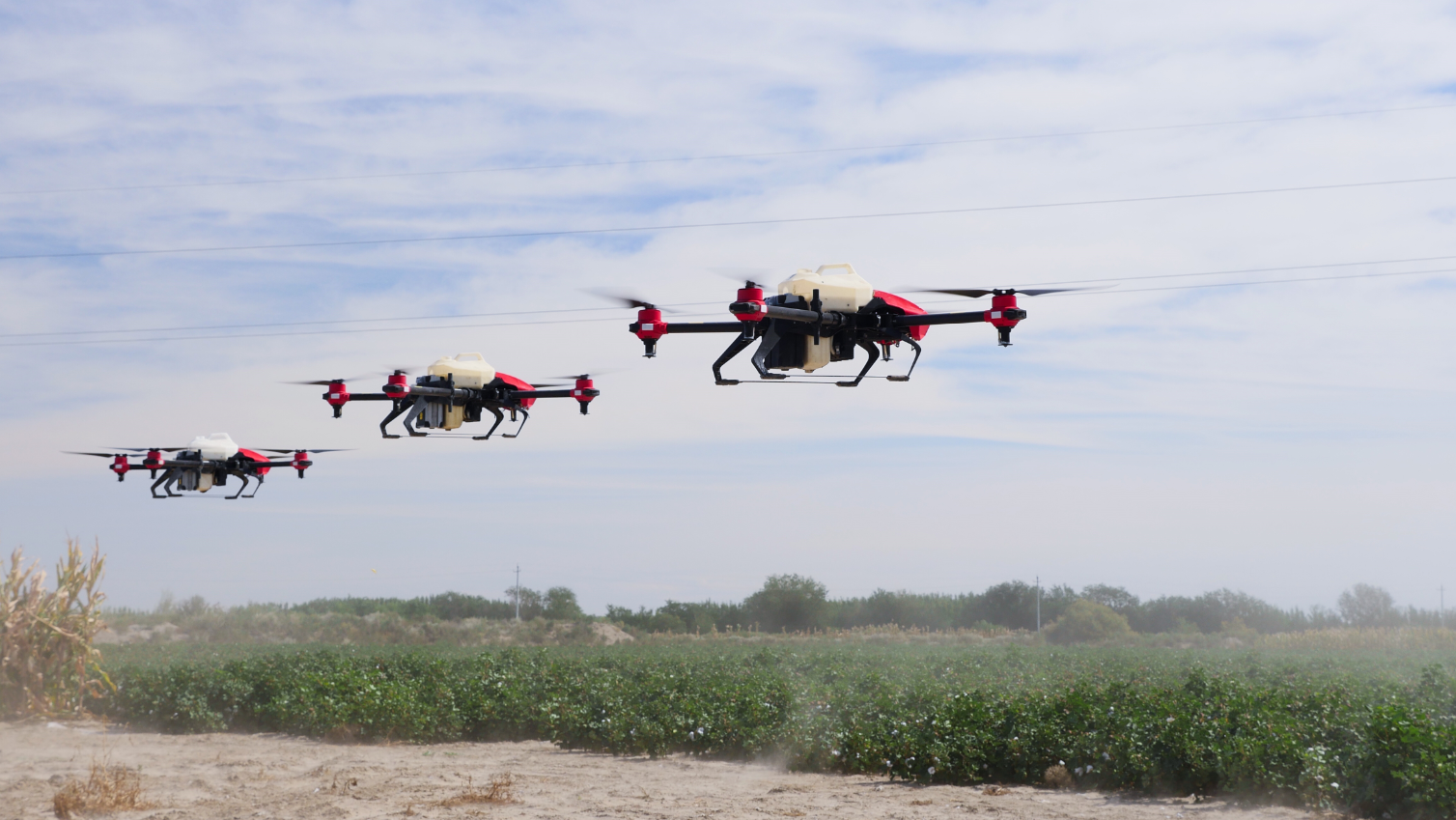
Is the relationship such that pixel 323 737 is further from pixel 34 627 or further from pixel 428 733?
pixel 34 627

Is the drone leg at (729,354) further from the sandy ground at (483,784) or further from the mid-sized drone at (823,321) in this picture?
the sandy ground at (483,784)

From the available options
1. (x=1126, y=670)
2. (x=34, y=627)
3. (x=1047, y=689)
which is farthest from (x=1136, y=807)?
(x=34, y=627)

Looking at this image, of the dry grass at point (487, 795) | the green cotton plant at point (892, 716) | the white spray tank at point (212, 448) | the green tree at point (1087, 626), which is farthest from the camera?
the green tree at point (1087, 626)

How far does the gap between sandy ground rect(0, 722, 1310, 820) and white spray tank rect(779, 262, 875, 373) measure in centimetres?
515

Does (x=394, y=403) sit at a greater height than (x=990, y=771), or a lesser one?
greater

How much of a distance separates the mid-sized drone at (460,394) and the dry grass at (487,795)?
4.28m

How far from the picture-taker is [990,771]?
478 inches

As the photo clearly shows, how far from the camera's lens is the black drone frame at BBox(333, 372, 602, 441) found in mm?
12688

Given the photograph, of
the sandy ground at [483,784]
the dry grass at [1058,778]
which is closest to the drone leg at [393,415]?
the sandy ground at [483,784]

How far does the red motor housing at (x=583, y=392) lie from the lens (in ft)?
42.0

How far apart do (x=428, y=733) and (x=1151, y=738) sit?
10.7 metres

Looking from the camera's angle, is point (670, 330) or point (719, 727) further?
point (719, 727)

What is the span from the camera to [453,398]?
41.6ft

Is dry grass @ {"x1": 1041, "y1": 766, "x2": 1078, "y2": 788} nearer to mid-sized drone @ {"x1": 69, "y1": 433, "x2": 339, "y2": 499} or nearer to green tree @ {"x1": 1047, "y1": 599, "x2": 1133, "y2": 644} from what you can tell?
mid-sized drone @ {"x1": 69, "y1": 433, "x2": 339, "y2": 499}
